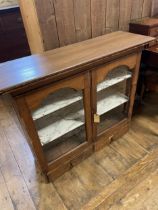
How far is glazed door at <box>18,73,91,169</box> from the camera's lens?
95cm

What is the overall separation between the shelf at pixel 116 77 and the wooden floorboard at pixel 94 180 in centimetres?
63

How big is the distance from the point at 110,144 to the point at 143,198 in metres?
0.51

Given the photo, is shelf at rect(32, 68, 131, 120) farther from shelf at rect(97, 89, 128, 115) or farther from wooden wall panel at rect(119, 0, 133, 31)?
wooden wall panel at rect(119, 0, 133, 31)

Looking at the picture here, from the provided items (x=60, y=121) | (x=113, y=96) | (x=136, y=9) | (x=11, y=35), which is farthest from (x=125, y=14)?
(x=11, y=35)

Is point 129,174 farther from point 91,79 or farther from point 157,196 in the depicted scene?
point 91,79

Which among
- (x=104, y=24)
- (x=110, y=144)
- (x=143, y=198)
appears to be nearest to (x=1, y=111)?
(x=110, y=144)

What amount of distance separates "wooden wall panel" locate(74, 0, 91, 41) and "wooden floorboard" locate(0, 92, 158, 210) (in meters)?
0.97

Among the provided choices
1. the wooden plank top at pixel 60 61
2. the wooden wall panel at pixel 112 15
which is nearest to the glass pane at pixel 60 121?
the wooden plank top at pixel 60 61

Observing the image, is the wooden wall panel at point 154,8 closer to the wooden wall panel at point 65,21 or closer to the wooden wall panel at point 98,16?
the wooden wall panel at point 98,16

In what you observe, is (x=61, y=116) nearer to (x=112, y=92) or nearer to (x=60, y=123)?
(x=60, y=123)

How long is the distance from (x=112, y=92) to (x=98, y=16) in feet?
1.94

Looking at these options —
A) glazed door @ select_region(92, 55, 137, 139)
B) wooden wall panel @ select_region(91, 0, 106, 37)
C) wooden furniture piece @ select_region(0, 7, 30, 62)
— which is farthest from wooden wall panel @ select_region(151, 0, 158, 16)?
A: wooden furniture piece @ select_region(0, 7, 30, 62)

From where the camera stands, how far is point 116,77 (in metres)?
1.29

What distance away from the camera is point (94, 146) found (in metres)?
1.47
